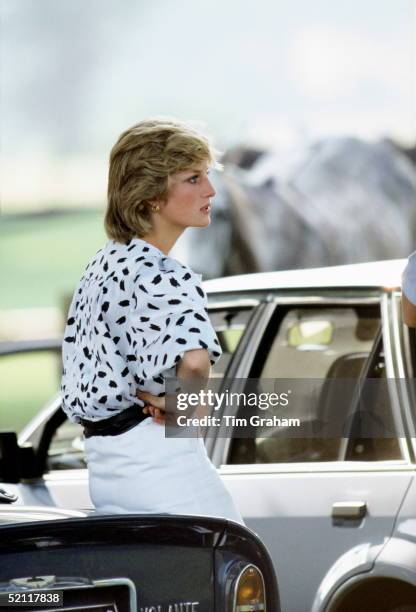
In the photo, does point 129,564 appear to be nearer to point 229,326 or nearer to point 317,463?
point 317,463

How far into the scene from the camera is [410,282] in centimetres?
338

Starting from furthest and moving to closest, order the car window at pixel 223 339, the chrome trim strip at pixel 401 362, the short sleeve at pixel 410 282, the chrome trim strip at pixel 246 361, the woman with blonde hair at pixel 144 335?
the car window at pixel 223 339 < the chrome trim strip at pixel 246 361 < the chrome trim strip at pixel 401 362 < the short sleeve at pixel 410 282 < the woman with blonde hair at pixel 144 335

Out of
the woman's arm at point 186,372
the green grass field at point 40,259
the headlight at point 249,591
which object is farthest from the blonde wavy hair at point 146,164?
the green grass field at point 40,259

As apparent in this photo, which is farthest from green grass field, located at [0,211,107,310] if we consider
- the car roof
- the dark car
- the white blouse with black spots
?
the dark car

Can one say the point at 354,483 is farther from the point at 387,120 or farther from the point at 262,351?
the point at 387,120

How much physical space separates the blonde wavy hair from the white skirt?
0.48 meters

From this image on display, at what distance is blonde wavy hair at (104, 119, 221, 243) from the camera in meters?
3.39

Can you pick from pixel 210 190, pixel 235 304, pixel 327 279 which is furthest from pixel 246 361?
pixel 210 190

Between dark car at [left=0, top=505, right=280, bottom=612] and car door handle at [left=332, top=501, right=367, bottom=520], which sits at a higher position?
dark car at [left=0, top=505, right=280, bottom=612]

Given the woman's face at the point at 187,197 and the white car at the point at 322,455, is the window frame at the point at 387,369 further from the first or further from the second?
the woman's face at the point at 187,197

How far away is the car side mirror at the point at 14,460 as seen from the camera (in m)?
4.37

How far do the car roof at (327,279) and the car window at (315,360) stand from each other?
0.09 m

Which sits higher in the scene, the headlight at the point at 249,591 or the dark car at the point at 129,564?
the dark car at the point at 129,564

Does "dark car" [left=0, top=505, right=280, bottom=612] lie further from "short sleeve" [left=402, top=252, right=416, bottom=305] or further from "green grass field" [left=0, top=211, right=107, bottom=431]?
"green grass field" [left=0, top=211, right=107, bottom=431]
